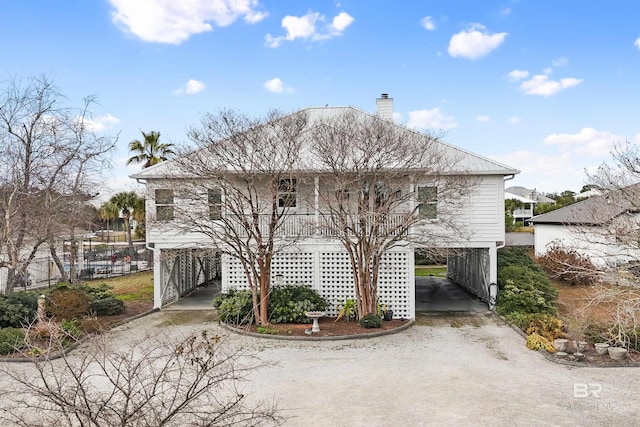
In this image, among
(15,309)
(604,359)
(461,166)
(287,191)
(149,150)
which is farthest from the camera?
(149,150)

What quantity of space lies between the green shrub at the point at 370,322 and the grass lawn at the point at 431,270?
46.1ft

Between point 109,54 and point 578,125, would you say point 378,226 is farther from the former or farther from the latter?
point 578,125

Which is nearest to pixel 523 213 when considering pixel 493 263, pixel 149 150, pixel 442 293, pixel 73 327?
pixel 442 293

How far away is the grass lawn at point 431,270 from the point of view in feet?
87.6

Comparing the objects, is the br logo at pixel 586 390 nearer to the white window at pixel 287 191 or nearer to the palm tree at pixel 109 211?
the white window at pixel 287 191

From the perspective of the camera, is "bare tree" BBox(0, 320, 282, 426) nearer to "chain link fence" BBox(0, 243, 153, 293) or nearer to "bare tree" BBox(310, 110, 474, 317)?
"bare tree" BBox(310, 110, 474, 317)

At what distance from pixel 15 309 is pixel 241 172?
23.3 ft

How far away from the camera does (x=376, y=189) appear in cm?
1343

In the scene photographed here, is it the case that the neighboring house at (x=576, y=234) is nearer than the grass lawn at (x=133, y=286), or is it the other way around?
the neighboring house at (x=576, y=234)

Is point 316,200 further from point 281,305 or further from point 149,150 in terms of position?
point 149,150

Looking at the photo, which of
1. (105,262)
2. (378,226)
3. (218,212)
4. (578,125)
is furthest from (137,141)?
(578,125)

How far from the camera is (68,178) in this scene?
16594mm

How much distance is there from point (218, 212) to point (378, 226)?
4.67m

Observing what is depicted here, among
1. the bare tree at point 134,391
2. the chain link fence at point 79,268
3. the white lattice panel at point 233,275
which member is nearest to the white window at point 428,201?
the white lattice panel at point 233,275
